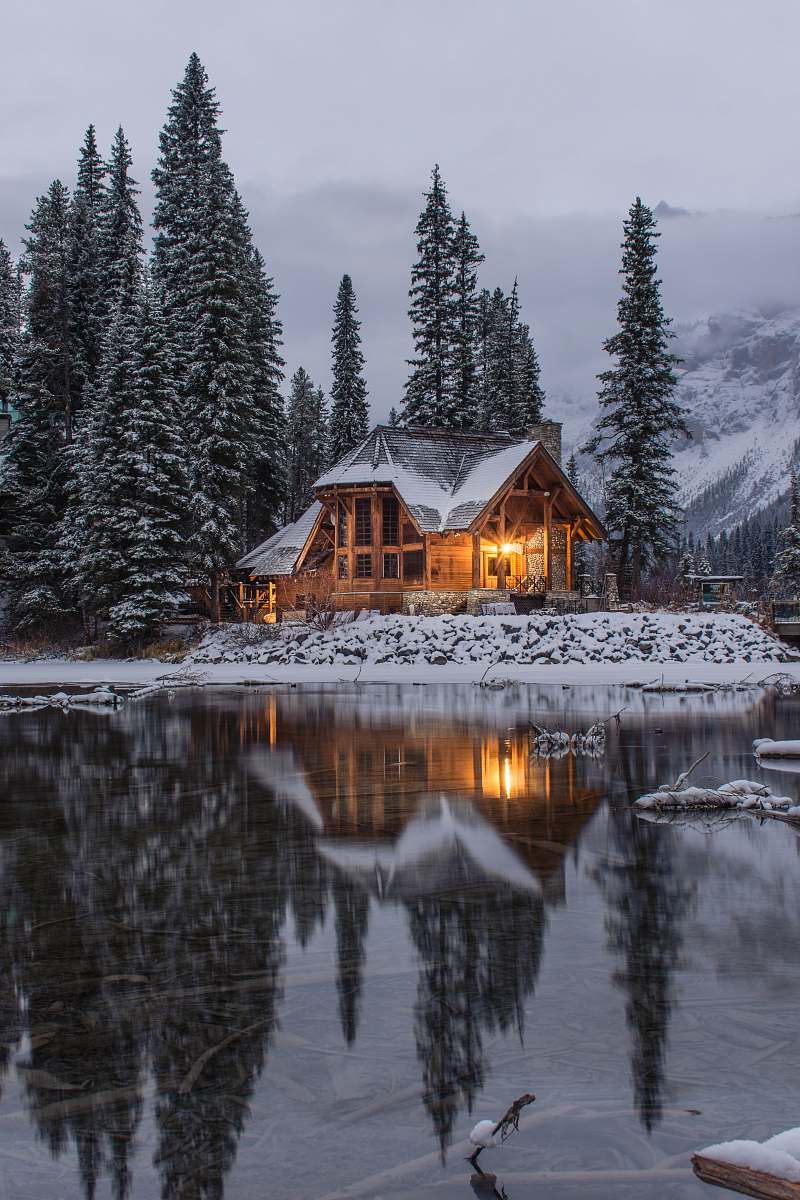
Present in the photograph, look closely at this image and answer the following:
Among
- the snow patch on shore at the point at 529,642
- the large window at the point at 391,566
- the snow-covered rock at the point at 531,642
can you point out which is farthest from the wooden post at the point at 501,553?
the snow patch on shore at the point at 529,642

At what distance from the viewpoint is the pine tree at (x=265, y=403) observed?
178ft

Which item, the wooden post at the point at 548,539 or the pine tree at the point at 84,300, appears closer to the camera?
the wooden post at the point at 548,539

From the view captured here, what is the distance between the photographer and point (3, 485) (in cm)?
4591

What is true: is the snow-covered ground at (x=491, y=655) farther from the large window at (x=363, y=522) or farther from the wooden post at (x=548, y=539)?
the wooden post at (x=548, y=539)

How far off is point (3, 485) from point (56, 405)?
5.01m

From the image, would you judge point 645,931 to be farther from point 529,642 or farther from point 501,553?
point 501,553

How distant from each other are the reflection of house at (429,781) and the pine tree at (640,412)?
96.3 feet

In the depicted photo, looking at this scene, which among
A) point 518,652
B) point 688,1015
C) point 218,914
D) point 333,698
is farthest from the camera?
point 518,652

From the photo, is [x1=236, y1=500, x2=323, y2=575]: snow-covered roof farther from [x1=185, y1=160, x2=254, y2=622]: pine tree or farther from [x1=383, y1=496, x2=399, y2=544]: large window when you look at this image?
[x1=383, y1=496, x2=399, y2=544]: large window

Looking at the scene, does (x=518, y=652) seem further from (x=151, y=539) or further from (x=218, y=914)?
(x=218, y=914)

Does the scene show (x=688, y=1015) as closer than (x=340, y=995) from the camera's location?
Yes

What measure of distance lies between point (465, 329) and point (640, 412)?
15.7 m

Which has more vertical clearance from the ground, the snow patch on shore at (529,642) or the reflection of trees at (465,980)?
the snow patch on shore at (529,642)

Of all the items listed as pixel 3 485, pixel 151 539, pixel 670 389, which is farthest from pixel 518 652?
pixel 3 485
